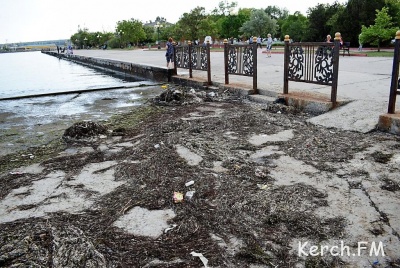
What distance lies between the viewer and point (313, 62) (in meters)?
6.38

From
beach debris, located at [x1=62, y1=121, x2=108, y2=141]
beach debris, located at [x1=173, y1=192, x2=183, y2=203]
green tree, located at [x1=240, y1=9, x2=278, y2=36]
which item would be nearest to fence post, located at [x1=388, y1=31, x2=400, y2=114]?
beach debris, located at [x1=173, y1=192, x2=183, y2=203]

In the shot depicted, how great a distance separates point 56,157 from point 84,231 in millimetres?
2202

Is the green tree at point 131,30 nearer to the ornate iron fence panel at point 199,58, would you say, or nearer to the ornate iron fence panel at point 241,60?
the ornate iron fence panel at point 199,58

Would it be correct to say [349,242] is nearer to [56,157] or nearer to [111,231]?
[111,231]

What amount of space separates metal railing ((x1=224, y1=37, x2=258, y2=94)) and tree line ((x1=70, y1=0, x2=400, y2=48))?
55.0 feet

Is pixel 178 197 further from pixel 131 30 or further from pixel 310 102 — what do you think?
pixel 131 30

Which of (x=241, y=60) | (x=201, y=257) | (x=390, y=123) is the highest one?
(x=241, y=60)

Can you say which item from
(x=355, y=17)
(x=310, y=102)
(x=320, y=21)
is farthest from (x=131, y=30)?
(x=310, y=102)

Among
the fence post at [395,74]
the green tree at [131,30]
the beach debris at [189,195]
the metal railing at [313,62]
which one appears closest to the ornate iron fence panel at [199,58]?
the metal railing at [313,62]

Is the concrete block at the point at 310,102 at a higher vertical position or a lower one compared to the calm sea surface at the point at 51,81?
higher

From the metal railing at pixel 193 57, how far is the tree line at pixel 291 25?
15.4 metres

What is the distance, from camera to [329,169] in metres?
3.86

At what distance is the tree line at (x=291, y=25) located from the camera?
23511 millimetres

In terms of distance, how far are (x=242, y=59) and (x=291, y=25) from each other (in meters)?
37.5
